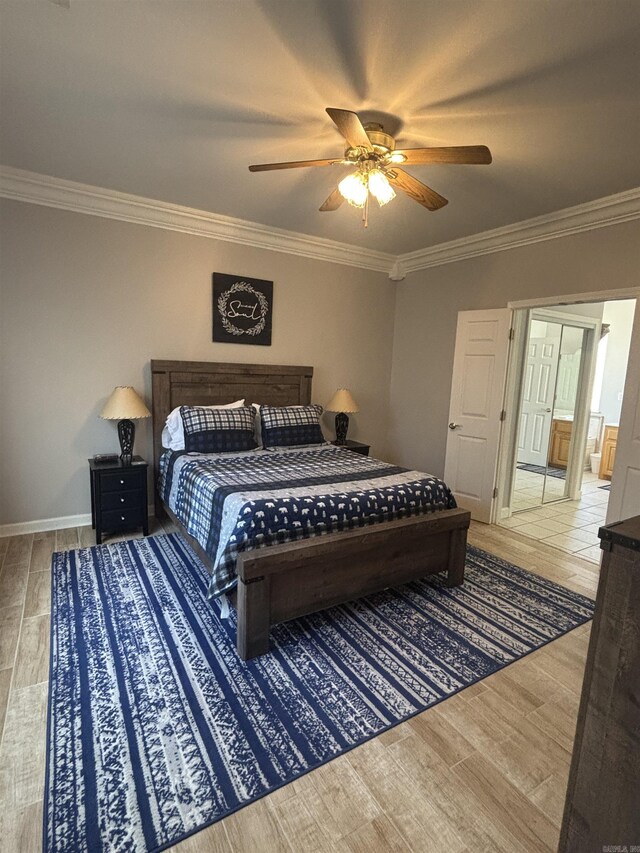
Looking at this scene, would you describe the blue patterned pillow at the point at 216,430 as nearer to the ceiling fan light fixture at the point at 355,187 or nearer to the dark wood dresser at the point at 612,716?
the ceiling fan light fixture at the point at 355,187

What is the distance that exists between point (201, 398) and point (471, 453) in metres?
2.66

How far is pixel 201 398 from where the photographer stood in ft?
12.8

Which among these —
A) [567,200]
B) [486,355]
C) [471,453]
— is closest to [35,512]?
[471,453]

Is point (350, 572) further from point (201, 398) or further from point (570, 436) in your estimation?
point (570, 436)

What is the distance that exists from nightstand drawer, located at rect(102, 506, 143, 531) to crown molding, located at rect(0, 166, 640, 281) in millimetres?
2358

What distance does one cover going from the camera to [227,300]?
3.99 m

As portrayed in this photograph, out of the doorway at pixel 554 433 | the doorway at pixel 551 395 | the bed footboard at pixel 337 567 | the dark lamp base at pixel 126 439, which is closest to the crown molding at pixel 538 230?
the doorway at pixel 554 433

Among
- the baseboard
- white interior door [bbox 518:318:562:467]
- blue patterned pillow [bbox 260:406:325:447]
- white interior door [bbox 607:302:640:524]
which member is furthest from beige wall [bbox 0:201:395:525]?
white interior door [bbox 607:302:640:524]

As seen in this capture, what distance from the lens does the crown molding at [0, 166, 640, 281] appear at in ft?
9.98

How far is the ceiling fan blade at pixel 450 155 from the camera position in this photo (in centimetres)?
190

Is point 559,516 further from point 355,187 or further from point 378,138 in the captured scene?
point 378,138

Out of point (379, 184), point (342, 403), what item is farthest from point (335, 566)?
point (342, 403)

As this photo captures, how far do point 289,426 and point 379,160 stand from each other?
7.40 ft

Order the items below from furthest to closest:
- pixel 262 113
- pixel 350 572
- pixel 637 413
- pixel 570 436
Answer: pixel 570 436 < pixel 637 413 < pixel 350 572 < pixel 262 113
